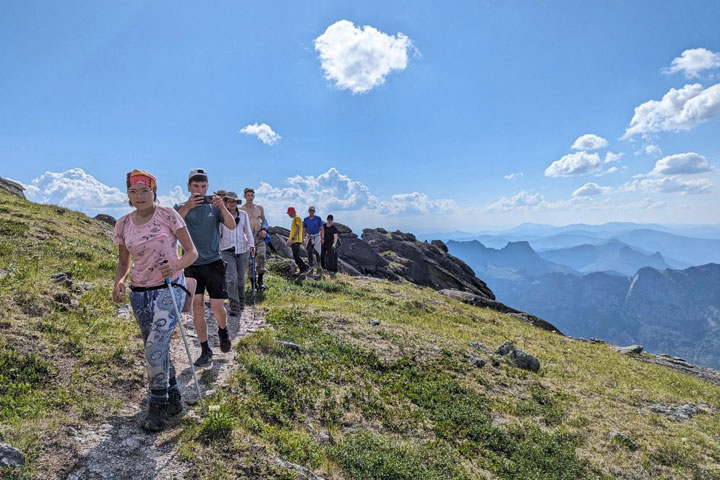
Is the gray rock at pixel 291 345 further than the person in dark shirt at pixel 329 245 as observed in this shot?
No

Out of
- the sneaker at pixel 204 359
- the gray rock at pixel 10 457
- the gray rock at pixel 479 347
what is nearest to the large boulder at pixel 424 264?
the gray rock at pixel 479 347

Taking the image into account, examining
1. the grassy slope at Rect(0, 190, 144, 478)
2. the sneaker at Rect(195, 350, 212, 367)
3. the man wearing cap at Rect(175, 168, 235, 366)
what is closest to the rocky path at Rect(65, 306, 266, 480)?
the grassy slope at Rect(0, 190, 144, 478)

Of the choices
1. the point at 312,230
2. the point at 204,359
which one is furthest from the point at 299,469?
the point at 312,230

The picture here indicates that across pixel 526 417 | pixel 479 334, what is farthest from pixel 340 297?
pixel 526 417

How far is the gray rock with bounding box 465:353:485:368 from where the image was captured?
12.0m

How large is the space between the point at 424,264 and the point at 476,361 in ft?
163

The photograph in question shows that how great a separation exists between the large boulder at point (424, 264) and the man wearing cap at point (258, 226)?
1639 inches

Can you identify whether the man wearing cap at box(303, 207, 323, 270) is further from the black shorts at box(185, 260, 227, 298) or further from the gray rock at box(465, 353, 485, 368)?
the black shorts at box(185, 260, 227, 298)

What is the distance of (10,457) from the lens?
12.7 feet

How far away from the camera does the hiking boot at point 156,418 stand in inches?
199

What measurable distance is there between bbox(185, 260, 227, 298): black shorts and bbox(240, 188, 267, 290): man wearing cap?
24.4ft

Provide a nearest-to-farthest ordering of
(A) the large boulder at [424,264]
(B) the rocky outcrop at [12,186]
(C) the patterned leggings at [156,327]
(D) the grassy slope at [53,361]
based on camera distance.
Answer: (D) the grassy slope at [53,361] < (C) the patterned leggings at [156,327] < (B) the rocky outcrop at [12,186] < (A) the large boulder at [424,264]

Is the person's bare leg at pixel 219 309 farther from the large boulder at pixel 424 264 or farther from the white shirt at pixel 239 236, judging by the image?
the large boulder at pixel 424 264

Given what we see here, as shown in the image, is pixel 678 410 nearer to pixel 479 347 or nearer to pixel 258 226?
pixel 479 347
